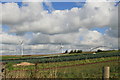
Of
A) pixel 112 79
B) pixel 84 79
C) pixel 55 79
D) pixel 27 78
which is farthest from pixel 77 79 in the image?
pixel 27 78

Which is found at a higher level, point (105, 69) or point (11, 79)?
point (105, 69)

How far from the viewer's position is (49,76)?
285 inches

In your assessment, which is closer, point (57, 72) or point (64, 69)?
point (57, 72)

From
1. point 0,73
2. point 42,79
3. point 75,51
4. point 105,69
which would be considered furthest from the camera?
point 75,51

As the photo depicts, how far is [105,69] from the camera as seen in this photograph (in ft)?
14.6

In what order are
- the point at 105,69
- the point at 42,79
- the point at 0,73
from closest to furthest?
the point at 105,69 < the point at 0,73 < the point at 42,79

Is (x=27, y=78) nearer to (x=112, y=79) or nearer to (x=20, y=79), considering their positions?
(x=20, y=79)

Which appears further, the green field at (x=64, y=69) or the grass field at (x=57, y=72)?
the green field at (x=64, y=69)

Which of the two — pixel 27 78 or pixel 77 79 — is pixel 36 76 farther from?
pixel 77 79

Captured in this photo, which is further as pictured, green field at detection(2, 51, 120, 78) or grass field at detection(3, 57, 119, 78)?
green field at detection(2, 51, 120, 78)

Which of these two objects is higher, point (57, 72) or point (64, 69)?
point (57, 72)

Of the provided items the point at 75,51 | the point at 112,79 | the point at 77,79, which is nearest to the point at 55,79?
the point at 77,79

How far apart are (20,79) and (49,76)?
104cm

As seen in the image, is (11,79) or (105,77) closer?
(105,77)
